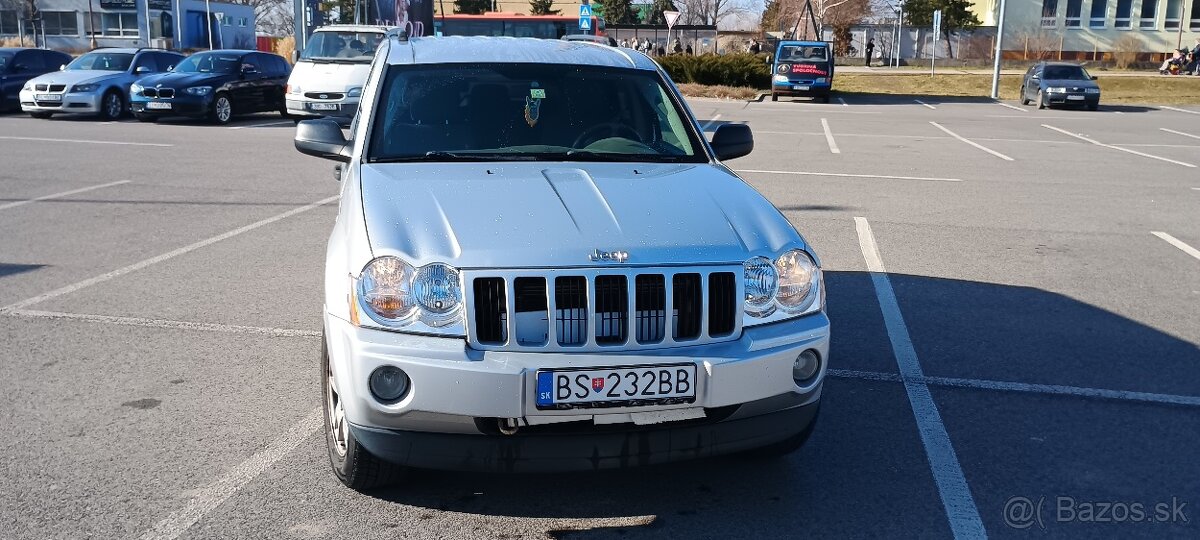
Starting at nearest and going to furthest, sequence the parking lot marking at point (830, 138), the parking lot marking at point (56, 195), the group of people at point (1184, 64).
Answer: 1. the parking lot marking at point (56, 195)
2. the parking lot marking at point (830, 138)
3. the group of people at point (1184, 64)

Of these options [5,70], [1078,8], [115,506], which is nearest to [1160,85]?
[1078,8]

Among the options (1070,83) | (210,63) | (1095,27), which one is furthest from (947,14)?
(210,63)

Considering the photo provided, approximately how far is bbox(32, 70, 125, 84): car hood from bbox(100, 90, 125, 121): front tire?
1.21 feet

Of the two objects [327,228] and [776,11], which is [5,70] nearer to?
[327,228]

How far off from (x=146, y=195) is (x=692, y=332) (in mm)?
9203

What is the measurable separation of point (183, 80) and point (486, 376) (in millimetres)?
20068

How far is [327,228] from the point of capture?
9.55 m

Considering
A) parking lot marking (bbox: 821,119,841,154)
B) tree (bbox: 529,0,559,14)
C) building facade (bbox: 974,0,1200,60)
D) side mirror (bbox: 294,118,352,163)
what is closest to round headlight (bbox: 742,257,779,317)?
side mirror (bbox: 294,118,352,163)

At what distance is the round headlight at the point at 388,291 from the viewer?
349cm

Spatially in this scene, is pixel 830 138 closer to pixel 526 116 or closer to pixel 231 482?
pixel 526 116

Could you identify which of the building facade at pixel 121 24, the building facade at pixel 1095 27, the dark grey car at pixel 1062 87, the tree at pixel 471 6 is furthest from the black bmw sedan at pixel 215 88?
the building facade at pixel 121 24

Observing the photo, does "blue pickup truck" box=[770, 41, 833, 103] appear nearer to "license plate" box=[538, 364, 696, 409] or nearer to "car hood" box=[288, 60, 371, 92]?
"car hood" box=[288, 60, 371, 92]

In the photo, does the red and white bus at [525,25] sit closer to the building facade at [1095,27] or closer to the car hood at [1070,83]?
the car hood at [1070,83]

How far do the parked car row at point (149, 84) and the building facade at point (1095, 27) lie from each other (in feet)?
190
